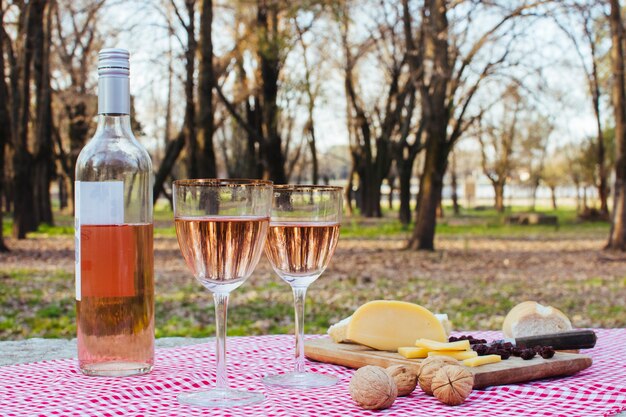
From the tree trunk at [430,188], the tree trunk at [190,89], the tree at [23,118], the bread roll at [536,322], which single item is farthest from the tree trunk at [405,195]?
the bread roll at [536,322]

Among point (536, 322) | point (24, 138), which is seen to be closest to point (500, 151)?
point (24, 138)

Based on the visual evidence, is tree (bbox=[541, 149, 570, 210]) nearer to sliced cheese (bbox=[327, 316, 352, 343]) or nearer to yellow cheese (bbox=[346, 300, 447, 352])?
sliced cheese (bbox=[327, 316, 352, 343])

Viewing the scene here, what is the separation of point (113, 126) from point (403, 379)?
2.92 feet

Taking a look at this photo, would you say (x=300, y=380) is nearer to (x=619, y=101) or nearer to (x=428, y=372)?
(x=428, y=372)

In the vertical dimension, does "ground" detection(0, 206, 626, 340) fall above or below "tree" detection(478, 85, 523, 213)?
below

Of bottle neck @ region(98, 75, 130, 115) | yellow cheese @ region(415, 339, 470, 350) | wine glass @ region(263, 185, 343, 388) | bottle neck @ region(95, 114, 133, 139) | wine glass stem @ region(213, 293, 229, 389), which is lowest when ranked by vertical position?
yellow cheese @ region(415, 339, 470, 350)

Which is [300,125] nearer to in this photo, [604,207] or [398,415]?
[604,207]

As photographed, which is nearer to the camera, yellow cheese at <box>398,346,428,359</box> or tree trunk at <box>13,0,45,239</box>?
yellow cheese at <box>398,346,428,359</box>

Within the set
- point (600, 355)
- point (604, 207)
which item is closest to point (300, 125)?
point (604, 207)

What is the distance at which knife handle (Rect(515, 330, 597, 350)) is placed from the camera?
2.08 metres

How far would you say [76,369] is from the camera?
1.91 meters

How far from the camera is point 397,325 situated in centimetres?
200

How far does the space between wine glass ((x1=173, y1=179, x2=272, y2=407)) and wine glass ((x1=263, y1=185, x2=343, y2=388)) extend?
0.55ft

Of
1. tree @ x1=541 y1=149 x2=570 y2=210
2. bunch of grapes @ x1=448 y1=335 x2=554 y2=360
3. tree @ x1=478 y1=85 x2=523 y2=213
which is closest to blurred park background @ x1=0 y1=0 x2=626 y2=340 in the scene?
bunch of grapes @ x1=448 y1=335 x2=554 y2=360
